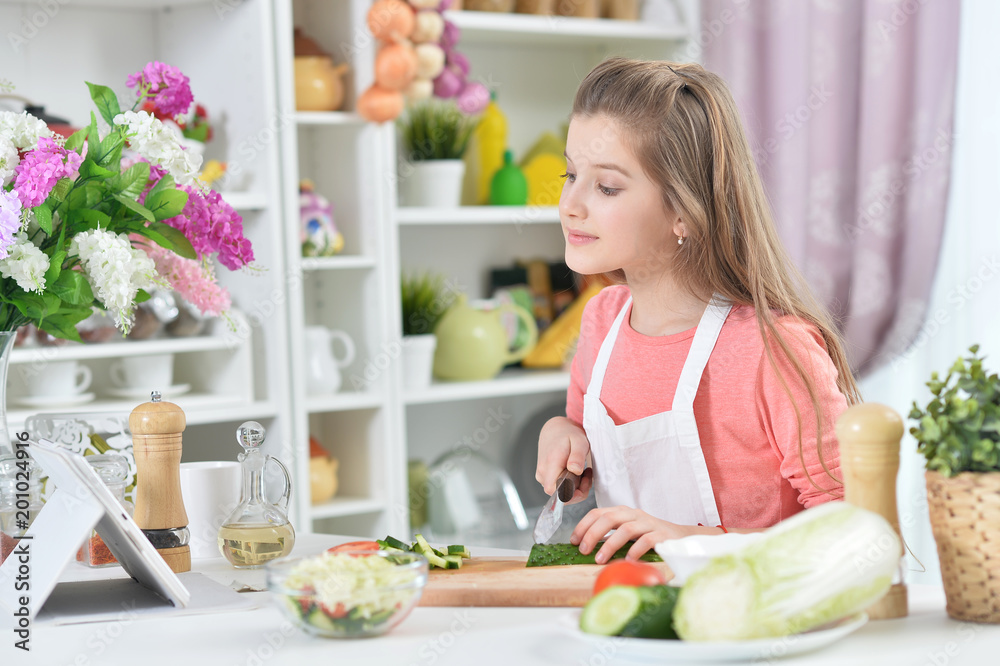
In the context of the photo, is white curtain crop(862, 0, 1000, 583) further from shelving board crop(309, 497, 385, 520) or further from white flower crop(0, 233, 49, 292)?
white flower crop(0, 233, 49, 292)

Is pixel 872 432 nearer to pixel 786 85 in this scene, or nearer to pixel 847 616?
pixel 847 616

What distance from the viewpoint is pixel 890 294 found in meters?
2.33

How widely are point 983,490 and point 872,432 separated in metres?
0.09

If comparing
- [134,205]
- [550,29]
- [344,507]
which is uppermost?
[550,29]

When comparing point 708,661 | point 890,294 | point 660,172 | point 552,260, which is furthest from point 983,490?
point 552,260

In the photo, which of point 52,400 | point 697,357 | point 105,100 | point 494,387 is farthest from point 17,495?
point 494,387

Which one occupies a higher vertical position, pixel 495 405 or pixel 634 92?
pixel 634 92

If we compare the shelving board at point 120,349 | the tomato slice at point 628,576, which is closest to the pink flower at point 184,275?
the tomato slice at point 628,576

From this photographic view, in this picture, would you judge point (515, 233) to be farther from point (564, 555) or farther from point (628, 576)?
point (628, 576)

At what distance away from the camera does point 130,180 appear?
1051 millimetres

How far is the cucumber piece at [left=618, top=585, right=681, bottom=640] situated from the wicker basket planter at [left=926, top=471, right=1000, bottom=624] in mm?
223

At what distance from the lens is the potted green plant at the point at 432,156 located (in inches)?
97.9

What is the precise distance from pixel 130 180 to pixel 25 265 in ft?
0.43

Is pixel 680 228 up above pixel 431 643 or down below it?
above
